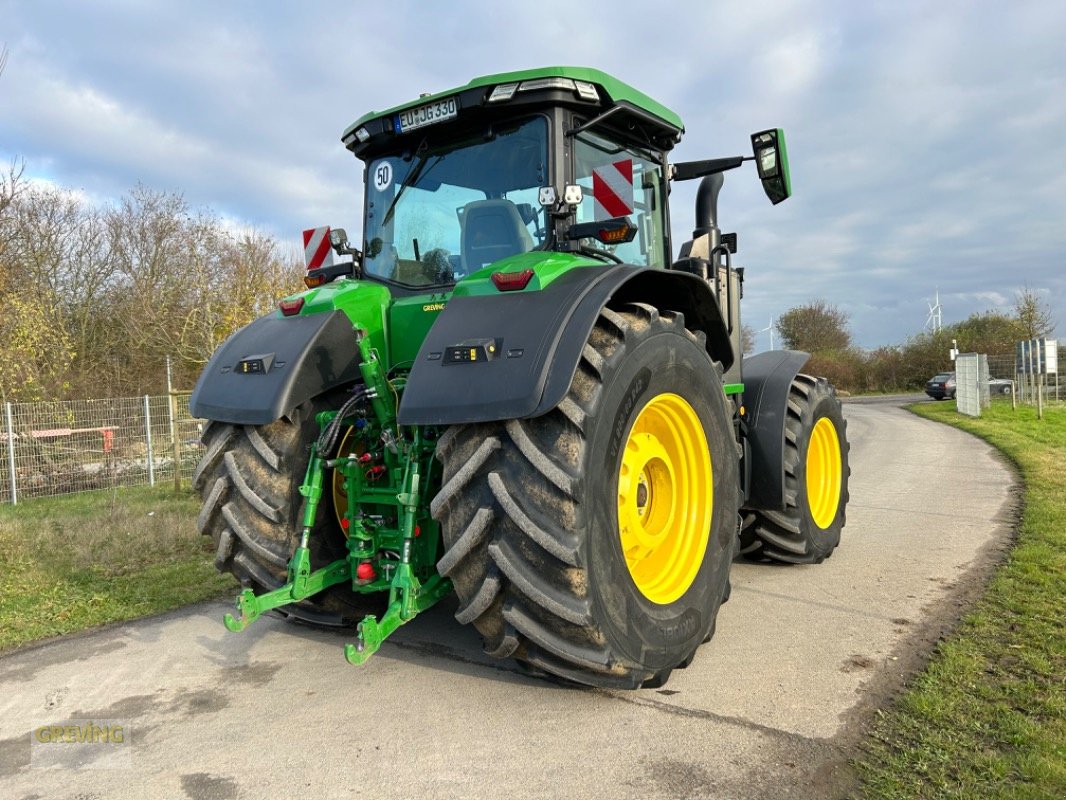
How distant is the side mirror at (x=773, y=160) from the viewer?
4211 millimetres

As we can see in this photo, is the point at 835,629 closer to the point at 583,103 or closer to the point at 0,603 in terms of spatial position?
the point at 583,103

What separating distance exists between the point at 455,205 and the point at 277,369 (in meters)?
1.29

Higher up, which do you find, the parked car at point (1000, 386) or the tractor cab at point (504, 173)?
the tractor cab at point (504, 173)

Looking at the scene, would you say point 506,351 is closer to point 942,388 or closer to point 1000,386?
point 1000,386

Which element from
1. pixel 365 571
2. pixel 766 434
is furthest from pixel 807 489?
pixel 365 571

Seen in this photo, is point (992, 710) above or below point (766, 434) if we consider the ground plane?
below

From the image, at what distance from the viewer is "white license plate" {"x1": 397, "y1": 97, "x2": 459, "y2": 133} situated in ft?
12.4

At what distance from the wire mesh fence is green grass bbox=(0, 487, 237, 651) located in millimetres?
2394

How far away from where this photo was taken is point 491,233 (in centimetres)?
384

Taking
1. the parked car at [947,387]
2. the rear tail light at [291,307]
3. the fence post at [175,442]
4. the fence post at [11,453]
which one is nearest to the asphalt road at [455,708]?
the rear tail light at [291,307]

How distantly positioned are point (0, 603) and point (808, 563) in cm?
537

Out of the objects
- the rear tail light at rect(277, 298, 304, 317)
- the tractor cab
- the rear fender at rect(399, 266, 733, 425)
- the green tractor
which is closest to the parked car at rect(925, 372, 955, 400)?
the green tractor

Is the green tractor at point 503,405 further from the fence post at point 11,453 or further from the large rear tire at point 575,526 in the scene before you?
the fence post at point 11,453

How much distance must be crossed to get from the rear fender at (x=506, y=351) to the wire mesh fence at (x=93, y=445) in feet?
28.8
